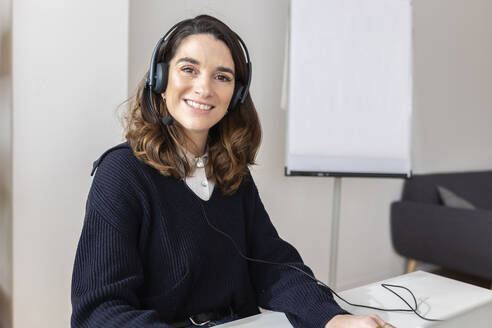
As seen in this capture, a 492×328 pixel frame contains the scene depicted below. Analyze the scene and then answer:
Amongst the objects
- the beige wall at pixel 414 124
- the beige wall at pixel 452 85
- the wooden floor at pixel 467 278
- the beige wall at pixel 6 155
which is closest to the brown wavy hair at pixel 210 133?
the beige wall at pixel 6 155

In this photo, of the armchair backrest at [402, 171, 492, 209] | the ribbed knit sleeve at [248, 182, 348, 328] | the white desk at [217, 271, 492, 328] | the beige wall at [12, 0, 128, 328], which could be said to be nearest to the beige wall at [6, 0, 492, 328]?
the beige wall at [12, 0, 128, 328]

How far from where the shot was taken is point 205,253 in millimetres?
1115

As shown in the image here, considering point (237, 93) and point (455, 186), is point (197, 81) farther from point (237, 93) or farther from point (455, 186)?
point (455, 186)

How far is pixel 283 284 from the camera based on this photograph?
1.17m

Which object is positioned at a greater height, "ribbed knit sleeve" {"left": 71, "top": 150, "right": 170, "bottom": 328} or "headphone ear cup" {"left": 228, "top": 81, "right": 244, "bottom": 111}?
"headphone ear cup" {"left": 228, "top": 81, "right": 244, "bottom": 111}

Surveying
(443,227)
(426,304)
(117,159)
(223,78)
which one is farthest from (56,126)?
(443,227)

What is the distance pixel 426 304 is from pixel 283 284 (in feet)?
1.15

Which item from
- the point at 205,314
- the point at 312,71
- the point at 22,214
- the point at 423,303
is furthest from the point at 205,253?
the point at 312,71

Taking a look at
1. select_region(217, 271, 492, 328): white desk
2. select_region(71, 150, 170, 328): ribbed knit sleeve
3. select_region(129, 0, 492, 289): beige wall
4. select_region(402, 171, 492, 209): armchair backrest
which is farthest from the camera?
select_region(402, 171, 492, 209): armchair backrest

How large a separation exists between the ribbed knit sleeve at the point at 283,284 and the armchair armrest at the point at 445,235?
6.70 feet

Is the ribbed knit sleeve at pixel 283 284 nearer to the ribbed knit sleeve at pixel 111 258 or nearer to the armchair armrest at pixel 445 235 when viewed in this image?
the ribbed knit sleeve at pixel 111 258

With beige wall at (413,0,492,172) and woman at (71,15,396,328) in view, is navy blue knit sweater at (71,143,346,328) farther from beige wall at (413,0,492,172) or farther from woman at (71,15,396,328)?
beige wall at (413,0,492,172)

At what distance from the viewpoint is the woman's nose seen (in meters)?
1.13

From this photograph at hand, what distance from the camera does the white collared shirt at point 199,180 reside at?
46.1 inches
